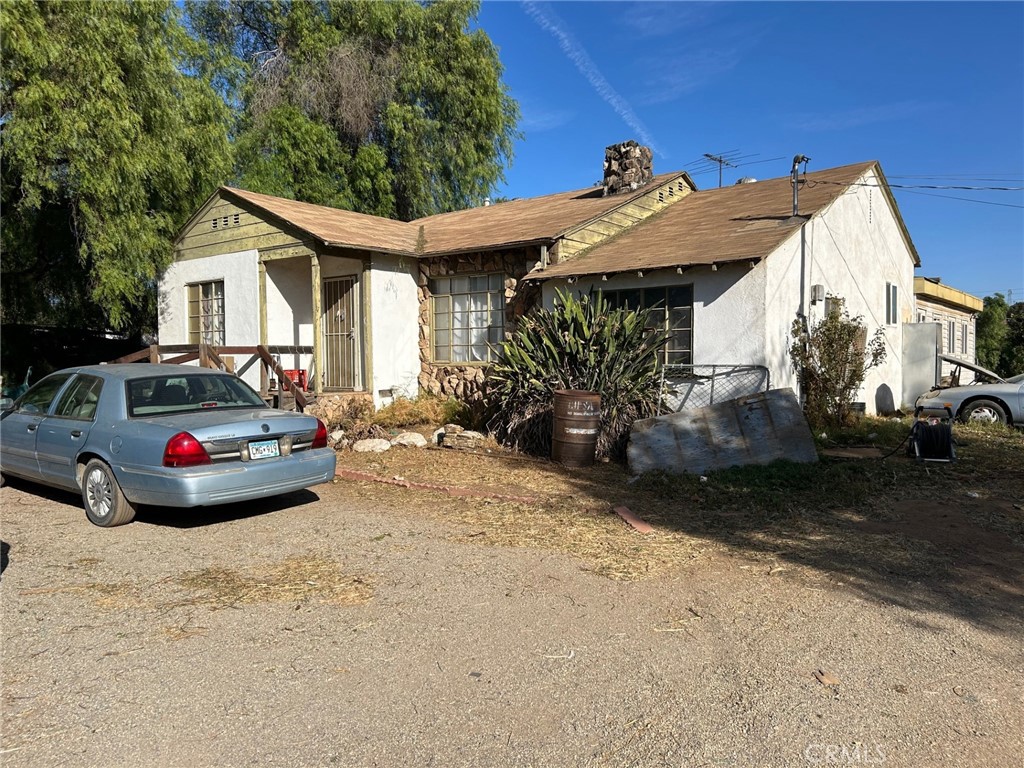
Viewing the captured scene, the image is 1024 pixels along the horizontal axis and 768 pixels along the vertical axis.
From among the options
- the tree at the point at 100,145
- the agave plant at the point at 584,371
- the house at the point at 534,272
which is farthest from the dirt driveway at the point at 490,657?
the tree at the point at 100,145

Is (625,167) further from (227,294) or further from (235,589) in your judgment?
(235,589)

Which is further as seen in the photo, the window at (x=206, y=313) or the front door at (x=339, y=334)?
the window at (x=206, y=313)

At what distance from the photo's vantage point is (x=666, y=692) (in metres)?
3.49

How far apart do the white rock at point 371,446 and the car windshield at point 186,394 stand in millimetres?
3273

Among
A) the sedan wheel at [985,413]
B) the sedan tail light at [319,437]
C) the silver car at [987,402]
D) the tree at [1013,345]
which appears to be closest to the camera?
the sedan tail light at [319,437]

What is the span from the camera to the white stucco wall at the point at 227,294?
1454 cm

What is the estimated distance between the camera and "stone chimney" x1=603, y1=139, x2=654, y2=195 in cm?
1556

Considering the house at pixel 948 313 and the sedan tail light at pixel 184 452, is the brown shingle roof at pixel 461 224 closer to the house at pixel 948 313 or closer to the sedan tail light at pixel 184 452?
the sedan tail light at pixel 184 452

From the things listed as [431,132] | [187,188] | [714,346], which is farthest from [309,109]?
[714,346]

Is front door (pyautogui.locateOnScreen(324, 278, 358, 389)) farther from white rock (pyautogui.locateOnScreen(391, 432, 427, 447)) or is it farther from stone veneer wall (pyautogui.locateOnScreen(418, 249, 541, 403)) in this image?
white rock (pyautogui.locateOnScreen(391, 432, 427, 447))

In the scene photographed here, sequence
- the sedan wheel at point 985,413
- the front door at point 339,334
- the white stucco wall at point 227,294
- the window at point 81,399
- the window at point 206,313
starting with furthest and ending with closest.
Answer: the window at point 206,313
the white stucco wall at point 227,294
the front door at point 339,334
the sedan wheel at point 985,413
the window at point 81,399

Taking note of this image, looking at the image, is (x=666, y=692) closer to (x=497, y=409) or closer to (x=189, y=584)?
(x=189, y=584)

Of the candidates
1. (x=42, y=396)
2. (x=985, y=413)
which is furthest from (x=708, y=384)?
(x=42, y=396)

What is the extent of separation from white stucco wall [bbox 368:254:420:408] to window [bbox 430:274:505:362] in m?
0.44
